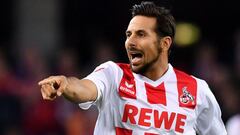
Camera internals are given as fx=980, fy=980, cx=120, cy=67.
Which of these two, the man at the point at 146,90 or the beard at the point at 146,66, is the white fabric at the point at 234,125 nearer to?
the man at the point at 146,90

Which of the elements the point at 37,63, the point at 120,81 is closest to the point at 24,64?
the point at 37,63

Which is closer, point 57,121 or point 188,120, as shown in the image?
point 188,120

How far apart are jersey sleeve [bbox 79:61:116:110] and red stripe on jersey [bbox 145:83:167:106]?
0.98ft

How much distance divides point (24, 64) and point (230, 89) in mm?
2742

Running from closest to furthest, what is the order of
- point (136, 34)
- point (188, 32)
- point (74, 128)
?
point (136, 34), point (74, 128), point (188, 32)

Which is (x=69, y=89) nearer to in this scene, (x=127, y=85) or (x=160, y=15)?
(x=127, y=85)

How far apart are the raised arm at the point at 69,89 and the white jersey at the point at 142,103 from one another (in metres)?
0.17

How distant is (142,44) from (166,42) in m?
0.31

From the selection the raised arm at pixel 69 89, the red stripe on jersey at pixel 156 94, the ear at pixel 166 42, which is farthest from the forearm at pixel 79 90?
the ear at pixel 166 42

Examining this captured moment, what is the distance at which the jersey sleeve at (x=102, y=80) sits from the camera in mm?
6883

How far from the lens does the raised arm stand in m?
6.09

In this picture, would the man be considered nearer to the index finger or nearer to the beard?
the beard

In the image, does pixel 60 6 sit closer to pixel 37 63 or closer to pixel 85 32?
pixel 85 32

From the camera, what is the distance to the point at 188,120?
7285 mm
